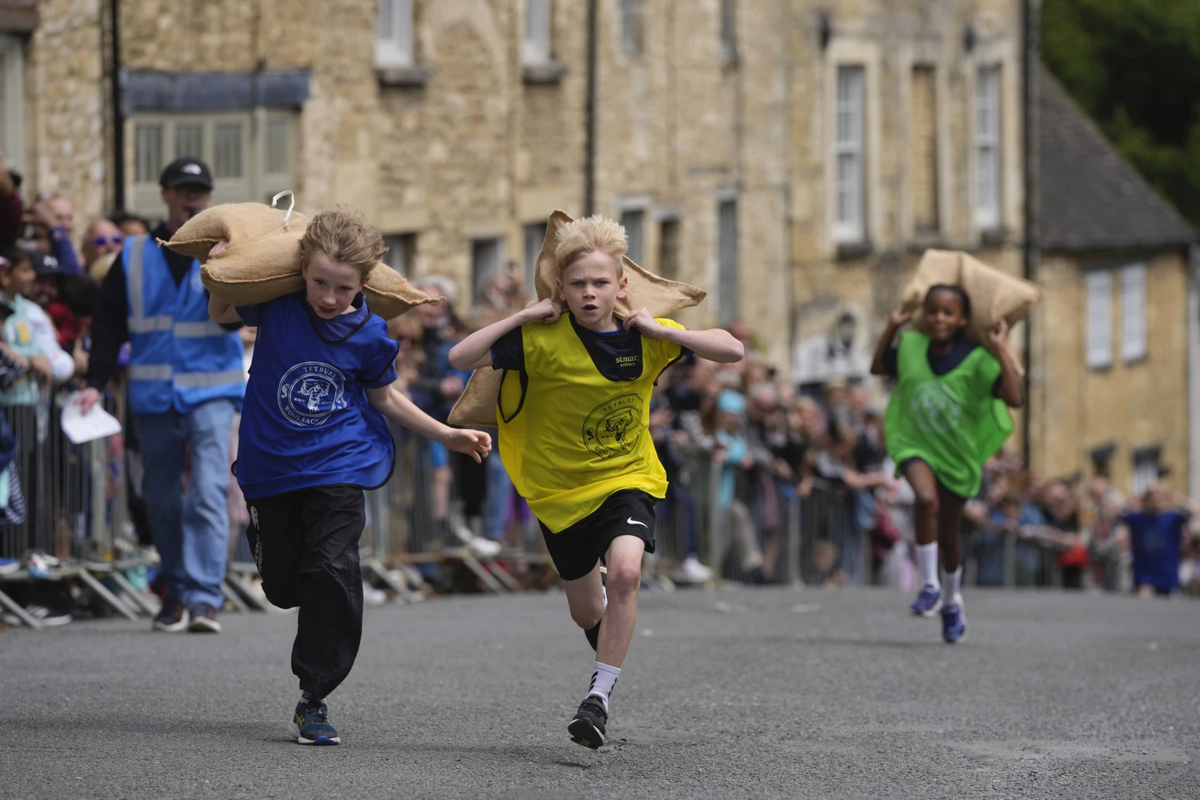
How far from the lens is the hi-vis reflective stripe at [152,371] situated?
10.9 metres

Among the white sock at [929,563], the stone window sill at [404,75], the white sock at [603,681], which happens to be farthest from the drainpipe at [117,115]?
the white sock at [603,681]

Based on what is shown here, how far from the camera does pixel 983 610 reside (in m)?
16.6

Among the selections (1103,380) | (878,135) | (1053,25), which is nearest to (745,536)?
(878,135)

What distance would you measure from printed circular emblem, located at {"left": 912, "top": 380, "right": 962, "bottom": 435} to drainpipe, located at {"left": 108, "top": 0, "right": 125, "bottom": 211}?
25.2 feet

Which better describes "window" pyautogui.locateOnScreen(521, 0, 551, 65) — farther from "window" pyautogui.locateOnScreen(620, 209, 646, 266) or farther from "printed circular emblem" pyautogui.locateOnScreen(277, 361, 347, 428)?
"printed circular emblem" pyautogui.locateOnScreen(277, 361, 347, 428)

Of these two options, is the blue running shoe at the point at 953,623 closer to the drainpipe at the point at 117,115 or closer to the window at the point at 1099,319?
the drainpipe at the point at 117,115

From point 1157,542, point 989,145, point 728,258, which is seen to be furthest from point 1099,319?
point 1157,542

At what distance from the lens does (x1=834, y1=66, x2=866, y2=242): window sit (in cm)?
3409

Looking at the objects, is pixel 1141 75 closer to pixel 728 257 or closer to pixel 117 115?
pixel 728 257

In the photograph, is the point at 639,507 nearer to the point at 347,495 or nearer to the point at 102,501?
the point at 347,495

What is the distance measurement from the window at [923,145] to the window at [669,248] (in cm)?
834

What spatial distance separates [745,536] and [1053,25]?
115ft

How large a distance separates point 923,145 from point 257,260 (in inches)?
1148

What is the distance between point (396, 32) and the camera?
21.7m
